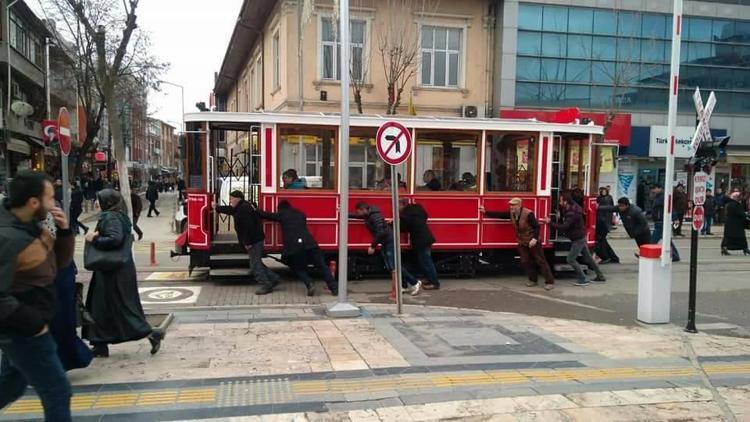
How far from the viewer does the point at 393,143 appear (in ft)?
26.0

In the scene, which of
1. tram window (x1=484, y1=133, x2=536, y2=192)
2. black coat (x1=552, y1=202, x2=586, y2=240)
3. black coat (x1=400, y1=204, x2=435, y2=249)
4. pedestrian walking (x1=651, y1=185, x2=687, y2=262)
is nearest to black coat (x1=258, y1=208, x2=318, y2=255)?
black coat (x1=400, y1=204, x2=435, y2=249)

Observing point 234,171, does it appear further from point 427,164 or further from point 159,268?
point 427,164

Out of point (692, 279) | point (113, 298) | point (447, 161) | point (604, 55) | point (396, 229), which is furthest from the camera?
point (604, 55)

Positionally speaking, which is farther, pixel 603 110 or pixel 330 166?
pixel 603 110

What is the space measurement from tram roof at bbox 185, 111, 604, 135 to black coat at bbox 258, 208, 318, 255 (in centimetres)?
171

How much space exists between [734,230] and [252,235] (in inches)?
502

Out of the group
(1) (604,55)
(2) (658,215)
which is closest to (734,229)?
(2) (658,215)

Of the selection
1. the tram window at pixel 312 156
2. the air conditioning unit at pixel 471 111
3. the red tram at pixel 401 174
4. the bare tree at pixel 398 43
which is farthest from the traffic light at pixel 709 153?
the air conditioning unit at pixel 471 111

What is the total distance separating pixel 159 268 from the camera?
12562mm

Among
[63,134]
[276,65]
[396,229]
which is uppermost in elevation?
[276,65]

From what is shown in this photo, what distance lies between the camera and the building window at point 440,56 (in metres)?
22.0

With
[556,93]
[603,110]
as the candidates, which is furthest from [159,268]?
[603,110]

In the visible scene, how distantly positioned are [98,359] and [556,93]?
21030 millimetres

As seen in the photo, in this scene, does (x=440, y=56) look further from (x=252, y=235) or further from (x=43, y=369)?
(x=43, y=369)
